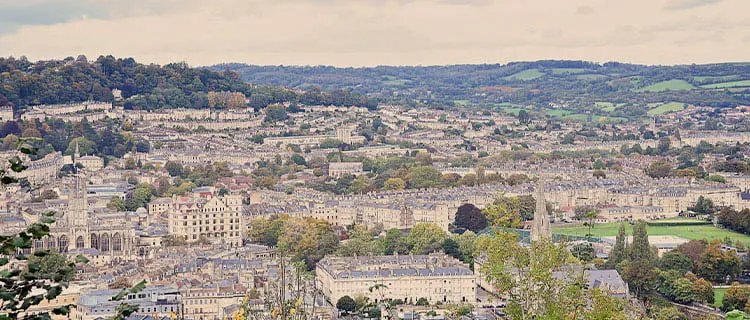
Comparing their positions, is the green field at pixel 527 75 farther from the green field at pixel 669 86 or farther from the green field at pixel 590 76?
the green field at pixel 669 86

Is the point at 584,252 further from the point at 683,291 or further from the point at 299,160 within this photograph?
the point at 299,160

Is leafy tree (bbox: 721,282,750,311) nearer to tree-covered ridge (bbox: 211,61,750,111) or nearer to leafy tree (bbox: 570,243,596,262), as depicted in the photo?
leafy tree (bbox: 570,243,596,262)

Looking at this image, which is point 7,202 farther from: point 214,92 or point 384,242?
point 214,92

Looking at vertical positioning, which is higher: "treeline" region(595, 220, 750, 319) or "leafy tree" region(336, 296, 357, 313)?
"treeline" region(595, 220, 750, 319)

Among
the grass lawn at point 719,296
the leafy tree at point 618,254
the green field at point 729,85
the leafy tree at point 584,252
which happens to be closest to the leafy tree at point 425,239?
the leafy tree at point 584,252

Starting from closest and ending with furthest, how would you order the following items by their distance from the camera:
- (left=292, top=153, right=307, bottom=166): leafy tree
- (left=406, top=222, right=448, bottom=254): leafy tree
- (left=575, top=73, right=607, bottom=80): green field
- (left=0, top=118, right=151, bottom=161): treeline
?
(left=406, top=222, right=448, bottom=254): leafy tree → (left=0, top=118, right=151, bottom=161): treeline → (left=292, top=153, right=307, bottom=166): leafy tree → (left=575, top=73, right=607, bottom=80): green field

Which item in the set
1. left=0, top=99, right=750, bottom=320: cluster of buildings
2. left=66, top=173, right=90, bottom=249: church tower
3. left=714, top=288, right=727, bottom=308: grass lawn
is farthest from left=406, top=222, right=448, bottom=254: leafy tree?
left=66, top=173, right=90, bottom=249: church tower
